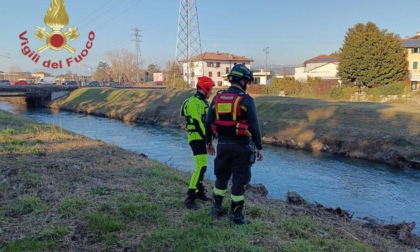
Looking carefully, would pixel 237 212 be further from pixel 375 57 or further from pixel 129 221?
pixel 375 57

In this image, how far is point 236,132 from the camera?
4.85 meters

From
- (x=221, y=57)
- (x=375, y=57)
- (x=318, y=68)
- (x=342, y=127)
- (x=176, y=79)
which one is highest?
(x=221, y=57)

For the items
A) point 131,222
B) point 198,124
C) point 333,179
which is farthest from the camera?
point 333,179

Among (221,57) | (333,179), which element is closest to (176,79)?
(221,57)

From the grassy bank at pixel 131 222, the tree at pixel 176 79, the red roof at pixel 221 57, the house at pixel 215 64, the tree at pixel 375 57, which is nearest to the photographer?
the grassy bank at pixel 131 222

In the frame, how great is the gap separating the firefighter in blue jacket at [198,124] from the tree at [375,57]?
3755cm

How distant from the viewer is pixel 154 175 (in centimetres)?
816

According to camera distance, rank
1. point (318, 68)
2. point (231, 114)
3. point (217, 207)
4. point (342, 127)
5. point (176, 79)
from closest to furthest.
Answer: point (231, 114), point (217, 207), point (342, 127), point (176, 79), point (318, 68)

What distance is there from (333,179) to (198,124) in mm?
10529

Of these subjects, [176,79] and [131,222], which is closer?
[131,222]

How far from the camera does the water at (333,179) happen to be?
11039 mm

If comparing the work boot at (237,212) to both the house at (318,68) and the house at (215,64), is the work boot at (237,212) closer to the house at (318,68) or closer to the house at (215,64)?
the house at (318,68)

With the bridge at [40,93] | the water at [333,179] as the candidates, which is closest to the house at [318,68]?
the bridge at [40,93]

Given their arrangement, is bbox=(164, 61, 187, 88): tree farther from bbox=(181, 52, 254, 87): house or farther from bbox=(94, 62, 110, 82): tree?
bbox=(94, 62, 110, 82): tree
